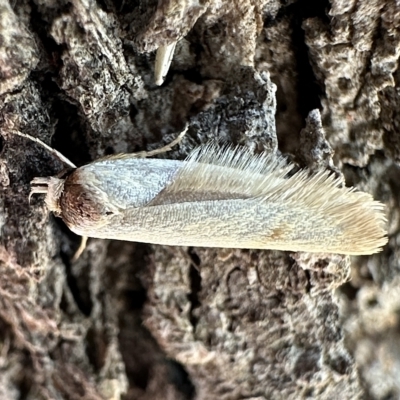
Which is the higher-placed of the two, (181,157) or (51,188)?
(181,157)

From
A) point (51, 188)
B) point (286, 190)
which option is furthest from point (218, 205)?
point (51, 188)

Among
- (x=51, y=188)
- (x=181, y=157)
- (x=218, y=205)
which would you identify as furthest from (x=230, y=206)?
(x=51, y=188)

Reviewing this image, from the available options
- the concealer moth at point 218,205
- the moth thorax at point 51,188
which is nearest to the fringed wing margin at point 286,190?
the concealer moth at point 218,205

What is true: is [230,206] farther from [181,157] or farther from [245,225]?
[181,157]

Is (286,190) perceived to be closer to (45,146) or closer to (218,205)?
(218,205)

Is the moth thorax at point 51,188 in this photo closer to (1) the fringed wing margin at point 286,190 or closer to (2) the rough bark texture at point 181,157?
(2) the rough bark texture at point 181,157
